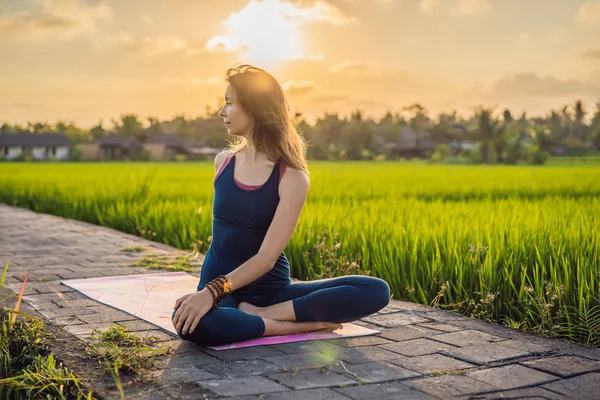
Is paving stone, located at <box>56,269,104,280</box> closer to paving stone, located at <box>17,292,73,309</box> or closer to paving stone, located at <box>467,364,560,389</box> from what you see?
paving stone, located at <box>17,292,73,309</box>

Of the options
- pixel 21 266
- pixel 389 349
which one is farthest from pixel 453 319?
pixel 21 266

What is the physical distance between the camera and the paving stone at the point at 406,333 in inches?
146

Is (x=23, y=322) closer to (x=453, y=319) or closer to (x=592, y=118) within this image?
(x=453, y=319)

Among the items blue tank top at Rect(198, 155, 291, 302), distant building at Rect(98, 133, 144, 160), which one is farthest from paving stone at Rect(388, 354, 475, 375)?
distant building at Rect(98, 133, 144, 160)

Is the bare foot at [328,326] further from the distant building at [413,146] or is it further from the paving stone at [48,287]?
the distant building at [413,146]

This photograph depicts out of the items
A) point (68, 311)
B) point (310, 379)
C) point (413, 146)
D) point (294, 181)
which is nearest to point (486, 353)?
point (310, 379)

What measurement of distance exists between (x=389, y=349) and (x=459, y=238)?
8.21 ft

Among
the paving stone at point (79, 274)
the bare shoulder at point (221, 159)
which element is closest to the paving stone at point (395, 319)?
the bare shoulder at point (221, 159)

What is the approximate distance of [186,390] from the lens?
9.18ft

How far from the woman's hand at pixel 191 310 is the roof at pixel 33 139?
93097mm

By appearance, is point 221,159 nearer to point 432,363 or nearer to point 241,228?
point 241,228

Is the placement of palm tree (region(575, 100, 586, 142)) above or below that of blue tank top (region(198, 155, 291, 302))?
above

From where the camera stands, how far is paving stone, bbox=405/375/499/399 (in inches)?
110

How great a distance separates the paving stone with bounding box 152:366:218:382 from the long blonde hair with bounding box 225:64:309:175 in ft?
3.60
